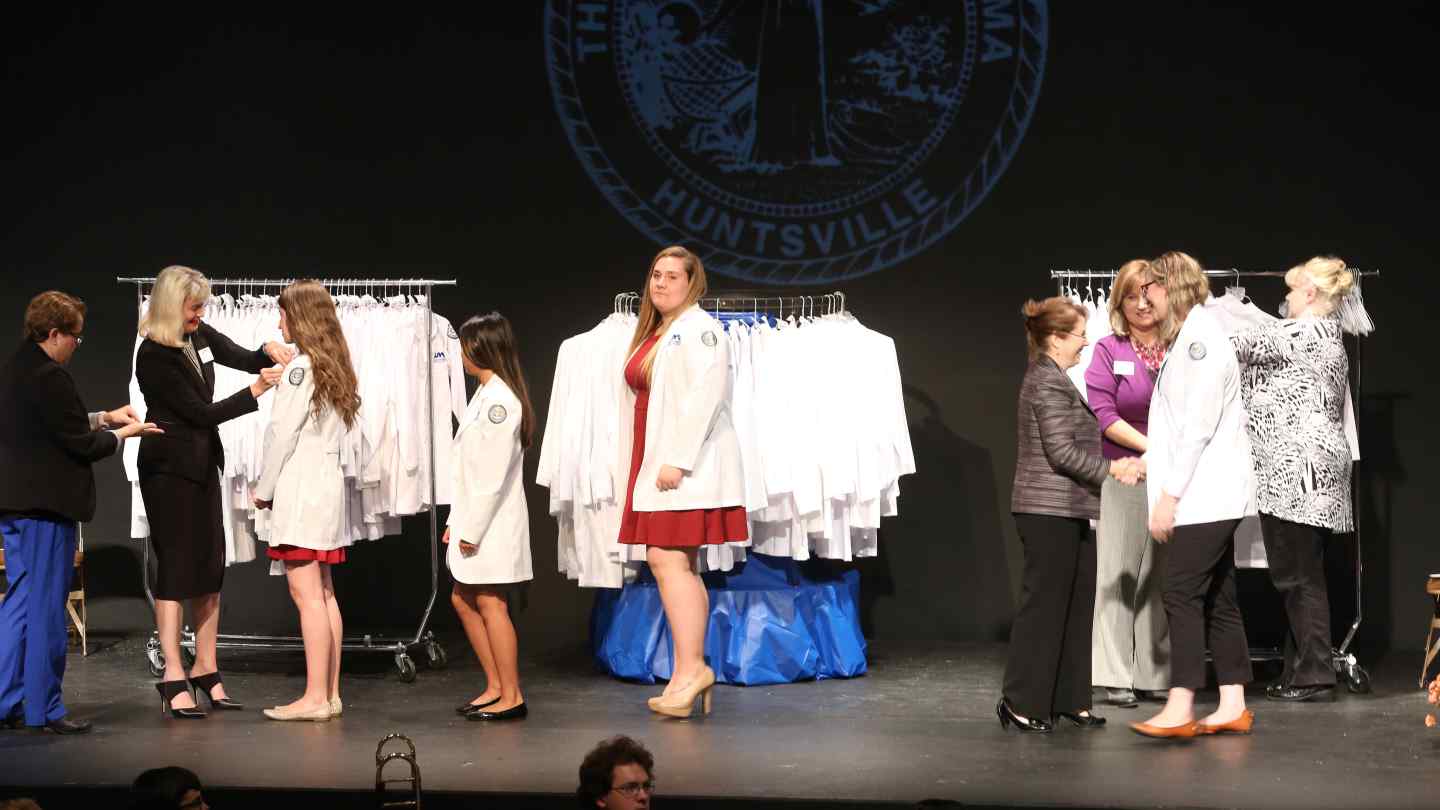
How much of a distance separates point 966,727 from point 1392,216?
3.40 meters

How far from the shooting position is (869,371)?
6.15 m

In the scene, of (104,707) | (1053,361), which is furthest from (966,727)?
(104,707)

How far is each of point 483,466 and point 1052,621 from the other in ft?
6.24

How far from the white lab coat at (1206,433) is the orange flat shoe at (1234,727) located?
0.66 meters

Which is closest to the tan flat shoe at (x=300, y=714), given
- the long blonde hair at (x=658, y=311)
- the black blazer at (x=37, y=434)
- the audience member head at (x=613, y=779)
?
the black blazer at (x=37, y=434)

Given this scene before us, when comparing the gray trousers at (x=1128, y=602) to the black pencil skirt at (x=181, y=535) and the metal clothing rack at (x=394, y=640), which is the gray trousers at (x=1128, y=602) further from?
the black pencil skirt at (x=181, y=535)

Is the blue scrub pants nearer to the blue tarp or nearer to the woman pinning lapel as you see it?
the woman pinning lapel

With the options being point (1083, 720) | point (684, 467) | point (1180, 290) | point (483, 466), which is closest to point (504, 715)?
point (483, 466)

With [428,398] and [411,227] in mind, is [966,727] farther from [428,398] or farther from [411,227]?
[411,227]

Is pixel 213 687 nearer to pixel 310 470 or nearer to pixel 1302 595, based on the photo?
pixel 310 470

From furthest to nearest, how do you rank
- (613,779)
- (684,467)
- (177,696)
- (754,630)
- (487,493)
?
(754,630), (177,696), (487,493), (684,467), (613,779)

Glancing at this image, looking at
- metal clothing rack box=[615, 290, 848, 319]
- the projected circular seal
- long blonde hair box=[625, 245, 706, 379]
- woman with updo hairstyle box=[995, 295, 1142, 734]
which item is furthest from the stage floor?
the projected circular seal

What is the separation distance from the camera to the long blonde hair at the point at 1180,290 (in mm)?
4820

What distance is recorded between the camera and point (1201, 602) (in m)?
4.74
